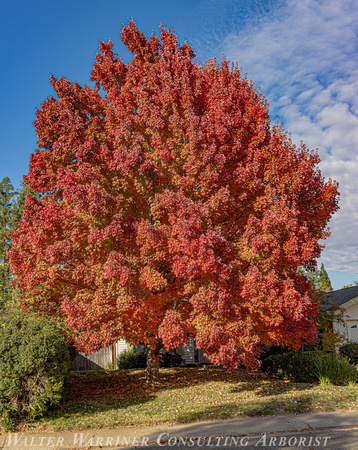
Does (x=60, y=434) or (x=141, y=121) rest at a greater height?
(x=141, y=121)

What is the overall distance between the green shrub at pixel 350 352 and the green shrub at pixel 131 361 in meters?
11.2

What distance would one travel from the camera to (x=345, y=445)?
674 cm

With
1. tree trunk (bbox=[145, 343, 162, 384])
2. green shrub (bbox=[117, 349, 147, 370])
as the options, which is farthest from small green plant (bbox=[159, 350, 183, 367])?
tree trunk (bbox=[145, 343, 162, 384])

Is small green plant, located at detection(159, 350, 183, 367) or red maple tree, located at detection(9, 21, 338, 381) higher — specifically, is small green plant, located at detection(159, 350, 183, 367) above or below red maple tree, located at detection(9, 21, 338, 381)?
below

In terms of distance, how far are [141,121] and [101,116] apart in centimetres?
251

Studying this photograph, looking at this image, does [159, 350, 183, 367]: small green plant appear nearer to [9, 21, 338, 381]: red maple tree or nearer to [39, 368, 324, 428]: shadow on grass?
[39, 368, 324, 428]: shadow on grass

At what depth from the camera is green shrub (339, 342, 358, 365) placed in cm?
1712

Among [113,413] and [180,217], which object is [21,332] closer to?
[113,413]

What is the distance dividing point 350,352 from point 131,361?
480 inches

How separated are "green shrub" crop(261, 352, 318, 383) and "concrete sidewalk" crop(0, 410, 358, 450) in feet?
21.3

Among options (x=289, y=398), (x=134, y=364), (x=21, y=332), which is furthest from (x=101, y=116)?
(x=134, y=364)

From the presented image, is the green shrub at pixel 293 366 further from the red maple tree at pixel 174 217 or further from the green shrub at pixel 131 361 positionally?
the green shrub at pixel 131 361

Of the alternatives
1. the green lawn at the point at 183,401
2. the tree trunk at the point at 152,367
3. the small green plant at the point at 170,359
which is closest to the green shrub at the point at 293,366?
the green lawn at the point at 183,401

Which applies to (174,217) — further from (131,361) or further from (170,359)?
(170,359)
